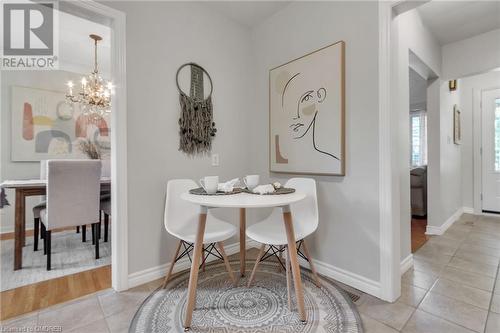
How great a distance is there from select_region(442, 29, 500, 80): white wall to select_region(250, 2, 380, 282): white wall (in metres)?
2.34

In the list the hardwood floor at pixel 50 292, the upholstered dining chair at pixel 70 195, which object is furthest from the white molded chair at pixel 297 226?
the upholstered dining chair at pixel 70 195

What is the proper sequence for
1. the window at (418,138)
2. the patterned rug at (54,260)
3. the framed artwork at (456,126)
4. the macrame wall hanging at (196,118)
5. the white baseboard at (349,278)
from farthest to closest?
the window at (418,138), the framed artwork at (456,126), the macrame wall hanging at (196,118), the patterned rug at (54,260), the white baseboard at (349,278)

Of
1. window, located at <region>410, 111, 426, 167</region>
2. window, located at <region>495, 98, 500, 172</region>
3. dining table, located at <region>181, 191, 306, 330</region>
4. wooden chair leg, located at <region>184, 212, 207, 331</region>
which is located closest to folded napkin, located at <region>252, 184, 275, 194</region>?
dining table, located at <region>181, 191, 306, 330</region>

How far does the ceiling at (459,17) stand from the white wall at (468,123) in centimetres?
143

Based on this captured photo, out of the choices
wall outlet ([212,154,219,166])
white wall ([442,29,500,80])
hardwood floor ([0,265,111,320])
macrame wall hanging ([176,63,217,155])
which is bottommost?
hardwood floor ([0,265,111,320])

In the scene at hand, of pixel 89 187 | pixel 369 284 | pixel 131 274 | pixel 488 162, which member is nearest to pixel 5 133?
pixel 89 187

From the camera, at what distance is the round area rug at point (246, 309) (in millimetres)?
1374

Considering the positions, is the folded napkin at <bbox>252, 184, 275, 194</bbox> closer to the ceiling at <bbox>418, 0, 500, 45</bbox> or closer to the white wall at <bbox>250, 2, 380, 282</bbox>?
the white wall at <bbox>250, 2, 380, 282</bbox>

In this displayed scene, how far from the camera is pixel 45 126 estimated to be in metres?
3.43

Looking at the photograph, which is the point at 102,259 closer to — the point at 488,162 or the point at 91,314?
the point at 91,314

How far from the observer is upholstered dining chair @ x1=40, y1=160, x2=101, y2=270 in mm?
2127

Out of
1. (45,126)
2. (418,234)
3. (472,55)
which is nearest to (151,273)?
(45,126)

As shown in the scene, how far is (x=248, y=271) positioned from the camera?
2070 millimetres

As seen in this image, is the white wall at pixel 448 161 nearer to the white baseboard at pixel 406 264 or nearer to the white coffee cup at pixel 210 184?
the white baseboard at pixel 406 264
